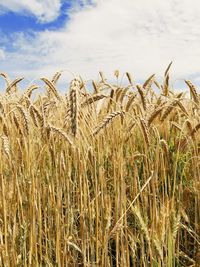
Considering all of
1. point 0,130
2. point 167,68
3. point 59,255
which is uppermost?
point 167,68

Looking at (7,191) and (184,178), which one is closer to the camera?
(7,191)

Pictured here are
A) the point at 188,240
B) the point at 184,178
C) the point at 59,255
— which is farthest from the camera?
the point at 184,178

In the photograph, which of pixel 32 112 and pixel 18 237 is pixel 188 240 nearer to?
pixel 18 237

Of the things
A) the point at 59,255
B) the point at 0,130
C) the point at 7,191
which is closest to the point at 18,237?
the point at 7,191

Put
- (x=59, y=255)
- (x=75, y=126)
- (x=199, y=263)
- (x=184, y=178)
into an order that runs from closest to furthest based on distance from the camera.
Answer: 1. (x=75, y=126)
2. (x=59, y=255)
3. (x=199, y=263)
4. (x=184, y=178)

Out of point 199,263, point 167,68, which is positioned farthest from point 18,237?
point 167,68

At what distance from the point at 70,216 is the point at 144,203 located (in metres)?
0.37

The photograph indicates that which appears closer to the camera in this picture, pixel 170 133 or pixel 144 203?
pixel 144 203

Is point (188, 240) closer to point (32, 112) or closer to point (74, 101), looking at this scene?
point (32, 112)

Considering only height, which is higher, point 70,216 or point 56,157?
point 56,157

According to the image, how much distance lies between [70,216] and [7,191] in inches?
13.0

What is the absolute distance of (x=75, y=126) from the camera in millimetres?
1330

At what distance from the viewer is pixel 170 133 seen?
2986mm

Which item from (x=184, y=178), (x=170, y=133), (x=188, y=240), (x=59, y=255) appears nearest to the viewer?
(x=59, y=255)
